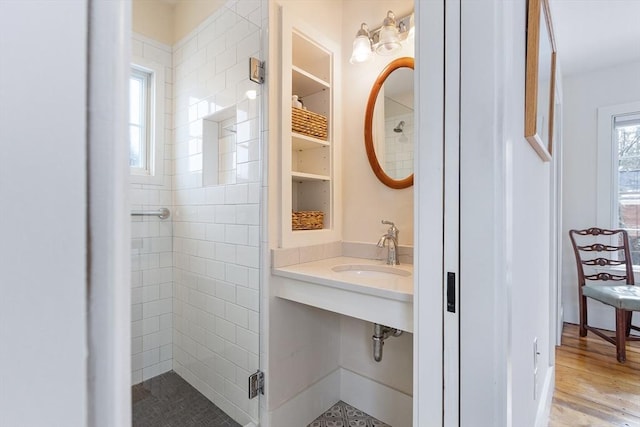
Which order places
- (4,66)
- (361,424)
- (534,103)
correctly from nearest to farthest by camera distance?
(4,66), (534,103), (361,424)

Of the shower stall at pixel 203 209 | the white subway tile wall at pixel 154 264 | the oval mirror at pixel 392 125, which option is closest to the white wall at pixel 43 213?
the shower stall at pixel 203 209

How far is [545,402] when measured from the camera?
5.21ft

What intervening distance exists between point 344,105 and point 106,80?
182 centimetres

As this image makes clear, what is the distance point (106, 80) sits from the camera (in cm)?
19

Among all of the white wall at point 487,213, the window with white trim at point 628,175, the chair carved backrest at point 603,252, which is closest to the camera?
the white wall at point 487,213

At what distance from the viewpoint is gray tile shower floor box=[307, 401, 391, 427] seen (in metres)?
1.64

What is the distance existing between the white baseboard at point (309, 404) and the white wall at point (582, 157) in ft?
8.34

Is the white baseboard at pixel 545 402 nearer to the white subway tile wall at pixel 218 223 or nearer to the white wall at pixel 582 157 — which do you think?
the white subway tile wall at pixel 218 223

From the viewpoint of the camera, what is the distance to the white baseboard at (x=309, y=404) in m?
1.52

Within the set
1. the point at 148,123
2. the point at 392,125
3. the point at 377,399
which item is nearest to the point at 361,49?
the point at 392,125

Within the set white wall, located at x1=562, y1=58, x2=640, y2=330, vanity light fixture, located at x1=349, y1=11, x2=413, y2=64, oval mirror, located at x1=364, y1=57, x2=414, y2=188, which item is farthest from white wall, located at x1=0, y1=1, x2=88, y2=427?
white wall, located at x1=562, y1=58, x2=640, y2=330

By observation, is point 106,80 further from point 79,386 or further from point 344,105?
point 344,105

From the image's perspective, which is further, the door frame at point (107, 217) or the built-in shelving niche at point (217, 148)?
the built-in shelving niche at point (217, 148)

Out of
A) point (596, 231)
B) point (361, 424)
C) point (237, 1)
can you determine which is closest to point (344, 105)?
point (237, 1)
